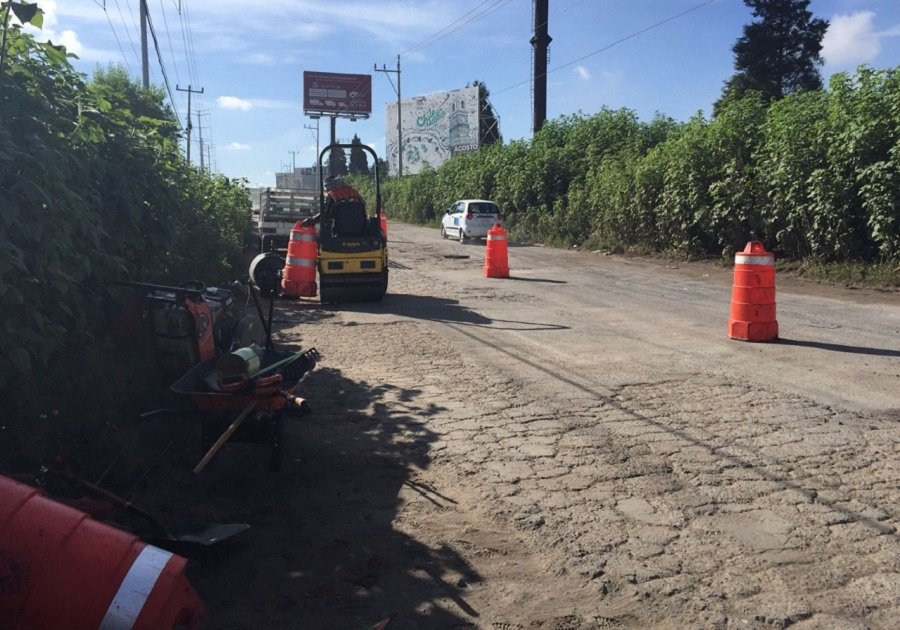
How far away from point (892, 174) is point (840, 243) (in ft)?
6.21

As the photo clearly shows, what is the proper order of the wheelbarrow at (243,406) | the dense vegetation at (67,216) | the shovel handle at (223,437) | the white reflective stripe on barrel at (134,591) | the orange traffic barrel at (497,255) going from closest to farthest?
the white reflective stripe on barrel at (134,591)
the dense vegetation at (67,216)
the shovel handle at (223,437)
the wheelbarrow at (243,406)
the orange traffic barrel at (497,255)

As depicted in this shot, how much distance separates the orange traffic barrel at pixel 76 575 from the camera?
8.54ft

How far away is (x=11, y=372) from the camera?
4.52m

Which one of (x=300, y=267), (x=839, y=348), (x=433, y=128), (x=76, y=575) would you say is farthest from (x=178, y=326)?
(x=433, y=128)

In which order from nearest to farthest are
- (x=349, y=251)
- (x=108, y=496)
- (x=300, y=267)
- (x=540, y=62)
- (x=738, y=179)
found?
(x=108, y=496) → (x=349, y=251) → (x=300, y=267) → (x=738, y=179) → (x=540, y=62)

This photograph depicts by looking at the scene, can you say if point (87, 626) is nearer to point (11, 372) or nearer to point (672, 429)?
point (11, 372)

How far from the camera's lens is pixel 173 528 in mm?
4074

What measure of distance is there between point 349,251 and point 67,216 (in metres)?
7.87

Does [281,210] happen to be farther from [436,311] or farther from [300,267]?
[436,311]

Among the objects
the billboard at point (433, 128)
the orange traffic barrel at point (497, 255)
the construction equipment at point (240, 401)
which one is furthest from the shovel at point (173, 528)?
the billboard at point (433, 128)

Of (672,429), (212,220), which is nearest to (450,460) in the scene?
(672,429)

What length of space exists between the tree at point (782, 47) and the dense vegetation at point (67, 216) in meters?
42.9

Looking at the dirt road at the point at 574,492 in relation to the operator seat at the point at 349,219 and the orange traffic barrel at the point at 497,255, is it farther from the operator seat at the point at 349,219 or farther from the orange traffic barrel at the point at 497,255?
Answer: the orange traffic barrel at the point at 497,255

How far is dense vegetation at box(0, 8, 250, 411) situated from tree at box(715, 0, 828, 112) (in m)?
42.9
